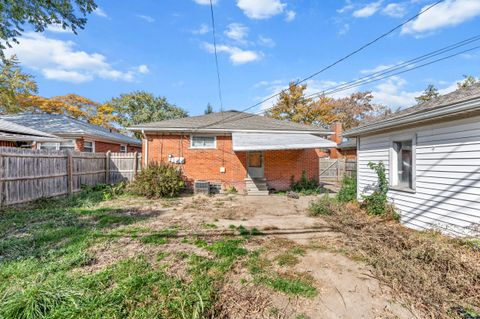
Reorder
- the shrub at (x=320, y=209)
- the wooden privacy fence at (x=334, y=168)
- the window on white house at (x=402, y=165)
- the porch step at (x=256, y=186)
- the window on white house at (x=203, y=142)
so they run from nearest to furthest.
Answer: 1. the window on white house at (x=402, y=165)
2. the shrub at (x=320, y=209)
3. the porch step at (x=256, y=186)
4. the window on white house at (x=203, y=142)
5. the wooden privacy fence at (x=334, y=168)

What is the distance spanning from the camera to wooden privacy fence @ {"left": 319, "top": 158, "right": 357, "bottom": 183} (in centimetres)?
2023

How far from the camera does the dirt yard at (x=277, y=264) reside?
10.0 ft

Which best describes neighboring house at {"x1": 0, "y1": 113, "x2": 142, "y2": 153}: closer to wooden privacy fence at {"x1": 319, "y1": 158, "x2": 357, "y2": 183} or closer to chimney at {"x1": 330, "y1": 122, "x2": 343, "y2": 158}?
wooden privacy fence at {"x1": 319, "y1": 158, "x2": 357, "y2": 183}

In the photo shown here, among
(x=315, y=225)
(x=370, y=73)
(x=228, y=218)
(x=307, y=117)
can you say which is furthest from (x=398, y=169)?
(x=307, y=117)

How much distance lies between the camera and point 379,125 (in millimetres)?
7312

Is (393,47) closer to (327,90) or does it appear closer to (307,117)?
(327,90)

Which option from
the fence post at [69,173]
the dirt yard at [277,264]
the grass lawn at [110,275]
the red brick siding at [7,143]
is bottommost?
the dirt yard at [277,264]

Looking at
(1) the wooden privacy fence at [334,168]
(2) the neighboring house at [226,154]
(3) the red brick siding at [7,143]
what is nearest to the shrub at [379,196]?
(2) the neighboring house at [226,154]

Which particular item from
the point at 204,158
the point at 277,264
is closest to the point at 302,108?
the point at 204,158

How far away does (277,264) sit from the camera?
4281 millimetres

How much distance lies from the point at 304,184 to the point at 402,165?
22.2ft

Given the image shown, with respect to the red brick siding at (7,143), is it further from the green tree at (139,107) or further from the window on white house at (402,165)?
the green tree at (139,107)

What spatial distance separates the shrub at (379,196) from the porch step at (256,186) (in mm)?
5902

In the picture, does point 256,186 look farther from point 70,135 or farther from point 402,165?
point 70,135
